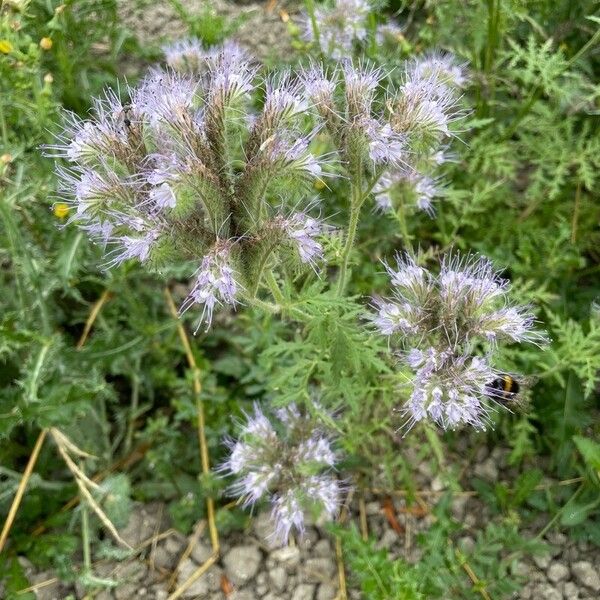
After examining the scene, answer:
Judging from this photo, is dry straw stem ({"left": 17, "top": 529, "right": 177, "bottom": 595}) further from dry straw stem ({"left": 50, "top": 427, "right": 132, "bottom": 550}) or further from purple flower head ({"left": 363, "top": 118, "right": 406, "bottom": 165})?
purple flower head ({"left": 363, "top": 118, "right": 406, "bottom": 165})

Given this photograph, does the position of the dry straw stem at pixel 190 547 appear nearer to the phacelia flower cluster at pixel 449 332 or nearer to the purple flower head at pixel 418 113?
the phacelia flower cluster at pixel 449 332

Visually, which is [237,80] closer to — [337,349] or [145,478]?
[337,349]

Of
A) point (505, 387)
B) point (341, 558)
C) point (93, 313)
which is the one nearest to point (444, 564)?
point (341, 558)

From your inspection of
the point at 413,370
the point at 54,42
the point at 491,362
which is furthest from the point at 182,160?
the point at 54,42

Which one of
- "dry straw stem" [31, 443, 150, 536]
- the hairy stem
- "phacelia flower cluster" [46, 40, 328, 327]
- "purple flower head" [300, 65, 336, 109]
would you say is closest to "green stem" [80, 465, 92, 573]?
"dry straw stem" [31, 443, 150, 536]

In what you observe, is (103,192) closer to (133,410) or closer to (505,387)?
(505,387)
